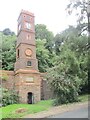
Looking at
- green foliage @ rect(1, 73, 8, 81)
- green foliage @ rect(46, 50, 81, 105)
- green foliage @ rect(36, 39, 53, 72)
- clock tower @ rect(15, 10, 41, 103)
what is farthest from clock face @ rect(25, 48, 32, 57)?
green foliage @ rect(36, 39, 53, 72)

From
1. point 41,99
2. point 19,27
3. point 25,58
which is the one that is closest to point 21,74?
point 25,58

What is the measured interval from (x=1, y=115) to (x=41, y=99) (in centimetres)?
1006

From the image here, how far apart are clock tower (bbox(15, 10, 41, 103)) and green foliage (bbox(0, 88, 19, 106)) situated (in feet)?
1.74

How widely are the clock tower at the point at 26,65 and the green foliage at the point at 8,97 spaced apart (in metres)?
0.53

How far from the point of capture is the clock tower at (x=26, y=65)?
24.0m

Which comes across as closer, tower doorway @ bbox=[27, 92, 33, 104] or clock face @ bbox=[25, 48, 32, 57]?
tower doorway @ bbox=[27, 92, 33, 104]

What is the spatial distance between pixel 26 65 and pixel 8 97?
13.7ft

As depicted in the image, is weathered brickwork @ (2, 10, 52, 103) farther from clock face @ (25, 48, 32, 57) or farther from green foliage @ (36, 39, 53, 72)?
green foliage @ (36, 39, 53, 72)

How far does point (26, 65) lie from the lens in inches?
979

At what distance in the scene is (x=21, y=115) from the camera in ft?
54.2

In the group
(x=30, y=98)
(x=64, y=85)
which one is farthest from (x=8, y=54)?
(x=64, y=85)

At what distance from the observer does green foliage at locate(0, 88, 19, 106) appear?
73.0 feet

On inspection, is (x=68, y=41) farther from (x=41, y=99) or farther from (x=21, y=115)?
(x=41, y=99)

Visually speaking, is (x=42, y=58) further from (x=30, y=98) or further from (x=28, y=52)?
(x=30, y=98)
